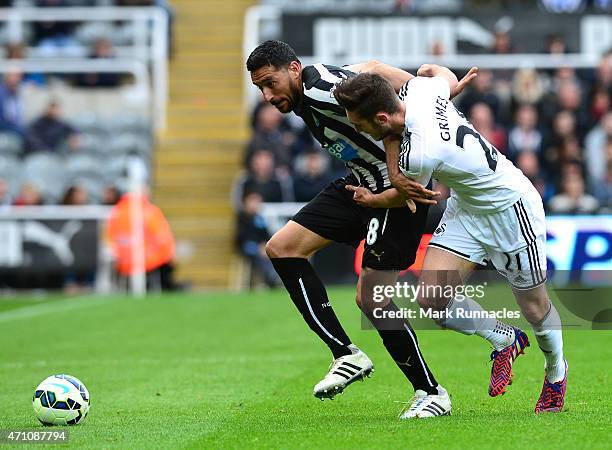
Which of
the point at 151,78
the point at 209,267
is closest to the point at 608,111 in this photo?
the point at 209,267

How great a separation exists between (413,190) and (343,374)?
118 cm

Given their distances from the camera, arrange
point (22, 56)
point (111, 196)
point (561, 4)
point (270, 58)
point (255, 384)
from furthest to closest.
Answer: point (561, 4) → point (22, 56) → point (111, 196) → point (255, 384) → point (270, 58)

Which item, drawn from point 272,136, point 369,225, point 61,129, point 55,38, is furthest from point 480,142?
point 55,38

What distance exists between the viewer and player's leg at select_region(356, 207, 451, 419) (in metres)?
7.11

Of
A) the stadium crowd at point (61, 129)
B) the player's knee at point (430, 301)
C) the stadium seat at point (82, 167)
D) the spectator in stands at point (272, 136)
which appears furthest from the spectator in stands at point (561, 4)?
the player's knee at point (430, 301)

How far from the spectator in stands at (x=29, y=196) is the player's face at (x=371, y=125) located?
12183mm

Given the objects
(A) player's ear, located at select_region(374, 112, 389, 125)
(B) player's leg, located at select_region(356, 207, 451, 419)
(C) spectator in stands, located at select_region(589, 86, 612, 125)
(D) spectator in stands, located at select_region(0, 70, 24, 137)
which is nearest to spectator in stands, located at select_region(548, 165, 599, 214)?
(C) spectator in stands, located at select_region(589, 86, 612, 125)

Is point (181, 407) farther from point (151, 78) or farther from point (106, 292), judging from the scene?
point (151, 78)

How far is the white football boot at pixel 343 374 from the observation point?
23.4 feet

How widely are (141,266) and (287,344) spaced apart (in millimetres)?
6630

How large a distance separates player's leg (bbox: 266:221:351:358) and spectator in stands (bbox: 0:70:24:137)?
Result: 13.9 meters

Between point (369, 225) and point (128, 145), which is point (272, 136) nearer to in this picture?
point (128, 145)

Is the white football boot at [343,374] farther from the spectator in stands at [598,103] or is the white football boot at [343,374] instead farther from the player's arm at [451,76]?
the spectator in stands at [598,103]

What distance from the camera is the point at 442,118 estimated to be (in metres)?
6.81
